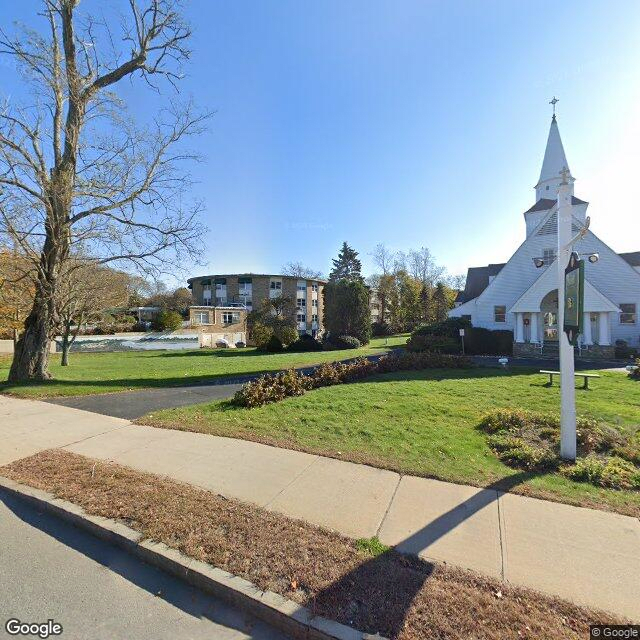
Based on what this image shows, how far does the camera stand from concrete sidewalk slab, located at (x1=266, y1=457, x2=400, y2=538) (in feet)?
11.2

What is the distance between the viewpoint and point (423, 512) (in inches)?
141

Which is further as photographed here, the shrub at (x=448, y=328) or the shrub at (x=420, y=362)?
the shrub at (x=448, y=328)

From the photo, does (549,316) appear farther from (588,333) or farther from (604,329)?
(604,329)

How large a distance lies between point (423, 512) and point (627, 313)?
997 inches

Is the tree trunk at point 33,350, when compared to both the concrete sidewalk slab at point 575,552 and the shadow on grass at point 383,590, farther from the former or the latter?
the concrete sidewalk slab at point 575,552

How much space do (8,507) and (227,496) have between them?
247 centimetres

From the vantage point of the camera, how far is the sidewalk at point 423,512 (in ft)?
9.02

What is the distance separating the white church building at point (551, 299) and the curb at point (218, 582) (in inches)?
821

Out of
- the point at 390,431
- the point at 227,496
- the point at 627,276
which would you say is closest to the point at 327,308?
the point at 627,276

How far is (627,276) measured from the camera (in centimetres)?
2136

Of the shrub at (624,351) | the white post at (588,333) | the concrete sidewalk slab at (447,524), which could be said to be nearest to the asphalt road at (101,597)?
the concrete sidewalk slab at (447,524)

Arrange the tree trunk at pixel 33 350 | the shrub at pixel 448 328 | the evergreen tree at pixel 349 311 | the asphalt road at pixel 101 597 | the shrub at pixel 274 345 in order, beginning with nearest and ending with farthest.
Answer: the asphalt road at pixel 101 597 < the tree trunk at pixel 33 350 < the shrub at pixel 448 328 < the shrub at pixel 274 345 < the evergreen tree at pixel 349 311

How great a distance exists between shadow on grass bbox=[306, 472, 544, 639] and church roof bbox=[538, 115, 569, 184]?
35.4 metres
